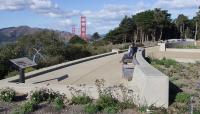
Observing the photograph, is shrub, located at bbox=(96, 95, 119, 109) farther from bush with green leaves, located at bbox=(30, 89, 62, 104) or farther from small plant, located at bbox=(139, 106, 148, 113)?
bush with green leaves, located at bbox=(30, 89, 62, 104)

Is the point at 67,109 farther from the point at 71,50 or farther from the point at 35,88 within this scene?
the point at 71,50

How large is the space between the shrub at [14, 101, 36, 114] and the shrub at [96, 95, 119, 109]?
148 centimetres

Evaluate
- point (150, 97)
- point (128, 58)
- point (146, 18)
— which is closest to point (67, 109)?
point (150, 97)

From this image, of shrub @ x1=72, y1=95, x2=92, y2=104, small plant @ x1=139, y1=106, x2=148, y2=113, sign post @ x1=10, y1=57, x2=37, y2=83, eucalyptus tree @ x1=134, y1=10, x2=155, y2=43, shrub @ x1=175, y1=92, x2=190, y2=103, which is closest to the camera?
small plant @ x1=139, y1=106, x2=148, y2=113

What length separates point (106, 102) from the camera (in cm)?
1043

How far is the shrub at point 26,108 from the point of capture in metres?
9.81

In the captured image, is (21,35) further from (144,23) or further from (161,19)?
(161,19)

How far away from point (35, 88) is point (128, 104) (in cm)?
262

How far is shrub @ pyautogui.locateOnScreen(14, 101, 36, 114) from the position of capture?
32.2 ft

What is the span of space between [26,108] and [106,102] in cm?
180

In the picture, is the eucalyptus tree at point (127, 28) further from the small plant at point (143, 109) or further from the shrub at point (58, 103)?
the small plant at point (143, 109)

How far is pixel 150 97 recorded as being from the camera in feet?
34.9

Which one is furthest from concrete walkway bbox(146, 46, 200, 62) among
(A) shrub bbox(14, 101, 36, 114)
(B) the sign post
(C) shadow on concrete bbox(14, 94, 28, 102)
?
(A) shrub bbox(14, 101, 36, 114)

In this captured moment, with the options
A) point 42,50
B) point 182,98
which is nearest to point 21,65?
point 182,98
